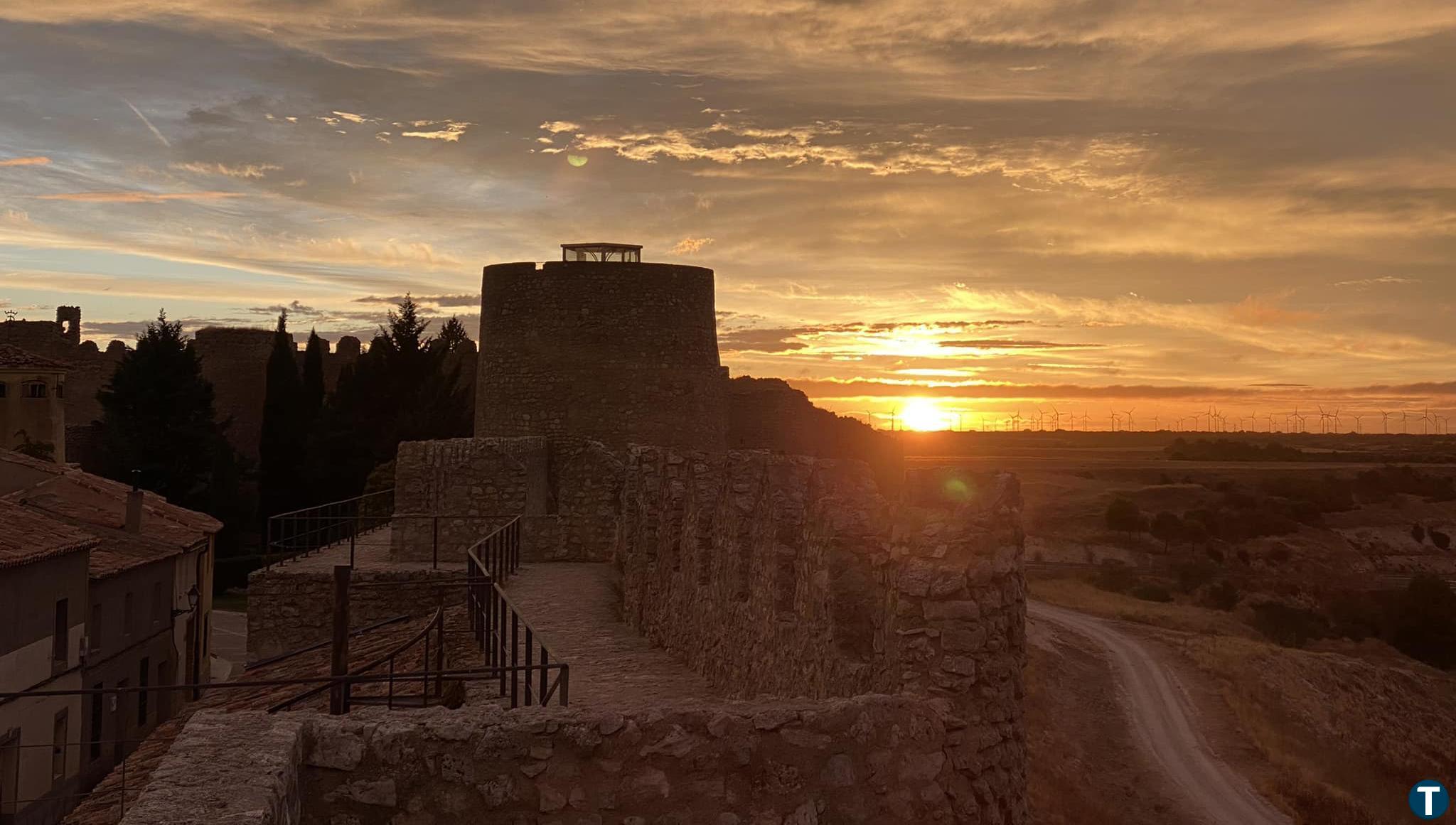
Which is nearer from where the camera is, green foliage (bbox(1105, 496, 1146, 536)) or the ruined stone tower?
the ruined stone tower

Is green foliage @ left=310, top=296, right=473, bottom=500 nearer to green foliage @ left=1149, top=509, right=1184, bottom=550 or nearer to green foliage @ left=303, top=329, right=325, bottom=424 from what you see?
green foliage @ left=303, top=329, right=325, bottom=424

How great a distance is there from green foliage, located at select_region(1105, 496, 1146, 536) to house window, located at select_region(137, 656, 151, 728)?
182 ft

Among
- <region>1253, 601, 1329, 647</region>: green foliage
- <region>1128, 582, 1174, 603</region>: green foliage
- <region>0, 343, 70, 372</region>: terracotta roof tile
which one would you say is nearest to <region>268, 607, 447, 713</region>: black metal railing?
<region>0, 343, 70, 372</region>: terracotta roof tile

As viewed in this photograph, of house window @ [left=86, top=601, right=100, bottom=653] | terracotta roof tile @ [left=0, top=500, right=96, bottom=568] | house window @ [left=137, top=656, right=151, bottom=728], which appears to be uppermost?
terracotta roof tile @ [left=0, top=500, right=96, bottom=568]

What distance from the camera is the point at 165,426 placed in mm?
47688

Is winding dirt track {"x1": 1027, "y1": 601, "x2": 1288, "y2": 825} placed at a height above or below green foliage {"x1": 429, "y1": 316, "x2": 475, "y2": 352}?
below

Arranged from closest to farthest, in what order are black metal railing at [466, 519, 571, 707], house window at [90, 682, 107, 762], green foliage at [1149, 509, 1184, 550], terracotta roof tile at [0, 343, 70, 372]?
black metal railing at [466, 519, 571, 707], house window at [90, 682, 107, 762], terracotta roof tile at [0, 343, 70, 372], green foliage at [1149, 509, 1184, 550]

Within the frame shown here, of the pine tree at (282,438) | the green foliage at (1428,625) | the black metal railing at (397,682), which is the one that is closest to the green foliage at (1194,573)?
the green foliage at (1428,625)

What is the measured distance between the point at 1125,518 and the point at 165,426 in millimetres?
52817

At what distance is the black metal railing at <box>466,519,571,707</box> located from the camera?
869 cm

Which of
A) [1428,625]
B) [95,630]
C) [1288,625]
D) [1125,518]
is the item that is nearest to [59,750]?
[95,630]

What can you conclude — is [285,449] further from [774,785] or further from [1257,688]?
[774,785]

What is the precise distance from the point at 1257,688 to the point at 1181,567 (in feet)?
104

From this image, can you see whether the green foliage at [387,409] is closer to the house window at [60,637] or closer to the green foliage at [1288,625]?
the house window at [60,637]
